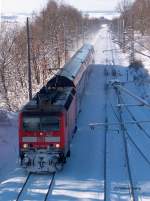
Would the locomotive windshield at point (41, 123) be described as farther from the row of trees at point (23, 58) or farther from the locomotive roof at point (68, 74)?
→ the row of trees at point (23, 58)

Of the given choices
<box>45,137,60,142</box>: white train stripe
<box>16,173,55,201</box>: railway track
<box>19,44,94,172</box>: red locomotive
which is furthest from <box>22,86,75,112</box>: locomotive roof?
<box>16,173,55,201</box>: railway track

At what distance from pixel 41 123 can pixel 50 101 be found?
41.5 inches

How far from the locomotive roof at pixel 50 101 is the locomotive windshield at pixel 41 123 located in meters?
0.34

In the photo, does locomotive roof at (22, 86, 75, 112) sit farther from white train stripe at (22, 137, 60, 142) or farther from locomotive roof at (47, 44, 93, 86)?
locomotive roof at (47, 44, 93, 86)

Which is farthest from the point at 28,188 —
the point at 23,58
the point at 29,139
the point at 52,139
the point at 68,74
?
the point at 23,58

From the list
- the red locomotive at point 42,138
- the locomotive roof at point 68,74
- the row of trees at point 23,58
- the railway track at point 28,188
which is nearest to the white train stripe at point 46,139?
the red locomotive at point 42,138

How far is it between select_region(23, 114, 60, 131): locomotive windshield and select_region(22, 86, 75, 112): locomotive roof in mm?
341

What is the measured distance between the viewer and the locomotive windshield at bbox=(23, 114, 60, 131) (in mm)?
19484

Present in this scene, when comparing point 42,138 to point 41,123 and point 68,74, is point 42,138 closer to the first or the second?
point 41,123

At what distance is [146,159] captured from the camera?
21.5 m

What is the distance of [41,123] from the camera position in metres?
19.5

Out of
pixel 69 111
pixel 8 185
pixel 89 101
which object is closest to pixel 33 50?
pixel 89 101

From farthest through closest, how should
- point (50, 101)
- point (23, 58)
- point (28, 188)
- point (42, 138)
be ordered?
point (23, 58) < point (50, 101) < point (42, 138) < point (28, 188)

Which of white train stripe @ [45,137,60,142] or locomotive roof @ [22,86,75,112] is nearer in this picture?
white train stripe @ [45,137,60,142]
